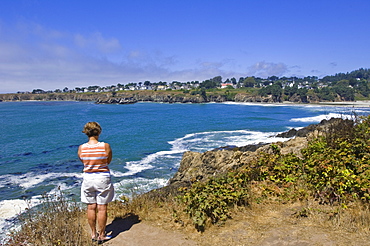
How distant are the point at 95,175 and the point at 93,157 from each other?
0.30m

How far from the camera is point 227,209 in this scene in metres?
5.52

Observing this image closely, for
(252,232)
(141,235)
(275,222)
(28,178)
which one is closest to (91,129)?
(141,235)

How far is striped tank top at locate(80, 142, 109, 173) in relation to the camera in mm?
4492

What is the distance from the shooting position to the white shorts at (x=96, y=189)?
4.54 metres

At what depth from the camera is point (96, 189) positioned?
15.0 ft

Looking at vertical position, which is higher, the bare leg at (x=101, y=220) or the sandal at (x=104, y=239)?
the bare leg at (x=101, y=220)

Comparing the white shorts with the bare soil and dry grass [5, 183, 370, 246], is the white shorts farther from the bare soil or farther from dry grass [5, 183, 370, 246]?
the bare soil

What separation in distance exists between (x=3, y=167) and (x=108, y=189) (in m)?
19.2

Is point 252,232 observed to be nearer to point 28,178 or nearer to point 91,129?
point 91,129

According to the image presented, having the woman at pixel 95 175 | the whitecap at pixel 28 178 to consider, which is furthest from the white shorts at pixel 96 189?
the whitecap at pixel 28 178

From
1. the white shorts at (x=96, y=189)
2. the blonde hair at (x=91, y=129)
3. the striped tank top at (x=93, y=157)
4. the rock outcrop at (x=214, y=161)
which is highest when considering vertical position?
the blonde hair at (x=91, y=129)

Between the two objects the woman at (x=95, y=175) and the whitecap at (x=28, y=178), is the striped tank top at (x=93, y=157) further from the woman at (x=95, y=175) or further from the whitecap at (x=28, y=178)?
the whitecap at (x=28, y=178)

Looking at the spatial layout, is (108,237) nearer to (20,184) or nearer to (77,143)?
(20,184)

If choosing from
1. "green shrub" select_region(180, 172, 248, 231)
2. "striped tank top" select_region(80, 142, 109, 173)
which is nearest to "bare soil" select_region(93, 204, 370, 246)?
"green shrub" select_region(180, 172, 248, 231)
